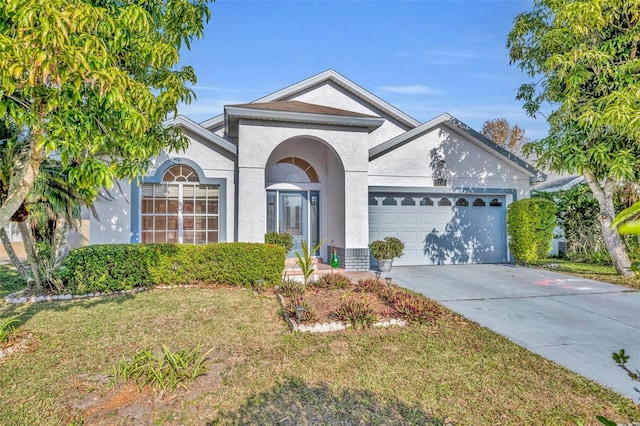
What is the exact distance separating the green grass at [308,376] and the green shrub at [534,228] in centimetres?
777

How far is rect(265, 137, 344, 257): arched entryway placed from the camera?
Answer: 13.3 m

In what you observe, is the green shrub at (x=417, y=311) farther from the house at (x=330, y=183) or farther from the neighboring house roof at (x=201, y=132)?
the neighboring house roof at (x=201, y=132)

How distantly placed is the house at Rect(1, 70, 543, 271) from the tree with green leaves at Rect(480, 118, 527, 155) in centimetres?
2193

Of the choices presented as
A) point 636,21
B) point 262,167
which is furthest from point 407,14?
point 262,167

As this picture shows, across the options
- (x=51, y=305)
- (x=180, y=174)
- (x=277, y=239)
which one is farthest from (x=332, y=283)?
(x=180, y=174)

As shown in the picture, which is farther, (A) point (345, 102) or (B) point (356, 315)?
(A) point (345, 102)

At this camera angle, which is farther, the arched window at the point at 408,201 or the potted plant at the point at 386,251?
the arched window at the point at 408,201

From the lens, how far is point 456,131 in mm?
14000

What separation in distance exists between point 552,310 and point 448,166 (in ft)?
24.6

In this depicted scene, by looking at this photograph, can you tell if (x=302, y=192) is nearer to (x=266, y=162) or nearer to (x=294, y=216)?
(x=294, y=216)

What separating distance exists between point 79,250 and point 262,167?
17.4 ft

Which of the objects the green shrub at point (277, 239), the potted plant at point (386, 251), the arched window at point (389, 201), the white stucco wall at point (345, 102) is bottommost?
the potted plant at point (386, 251)

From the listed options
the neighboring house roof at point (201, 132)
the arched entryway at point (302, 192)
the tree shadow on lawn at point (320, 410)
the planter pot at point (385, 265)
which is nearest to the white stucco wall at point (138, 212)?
the neighboring house roof at point (201, 132)

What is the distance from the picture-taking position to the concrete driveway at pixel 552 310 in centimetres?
516
